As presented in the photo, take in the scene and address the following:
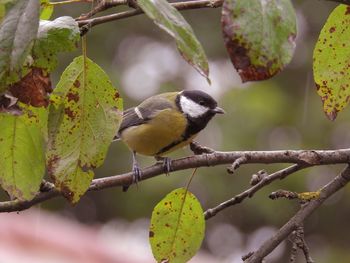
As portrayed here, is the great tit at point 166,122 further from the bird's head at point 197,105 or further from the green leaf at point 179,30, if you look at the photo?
the green leaf at point 179,30

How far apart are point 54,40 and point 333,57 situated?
20.9 inches

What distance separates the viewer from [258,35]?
2.82ft

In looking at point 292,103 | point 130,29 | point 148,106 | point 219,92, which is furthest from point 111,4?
point 130,29

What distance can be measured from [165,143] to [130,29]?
21.8ft

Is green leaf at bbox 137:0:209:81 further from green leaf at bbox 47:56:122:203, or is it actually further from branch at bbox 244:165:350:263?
branch at bbox 244:165:350:263

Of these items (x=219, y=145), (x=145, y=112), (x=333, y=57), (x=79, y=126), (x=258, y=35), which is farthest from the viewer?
(x=219, y=145)

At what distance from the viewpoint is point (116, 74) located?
7.87 metres

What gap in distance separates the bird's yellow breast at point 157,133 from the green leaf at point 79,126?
170 cm

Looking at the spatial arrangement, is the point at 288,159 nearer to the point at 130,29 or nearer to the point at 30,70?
the point at 30,70

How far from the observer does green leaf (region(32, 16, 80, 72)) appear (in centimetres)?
109

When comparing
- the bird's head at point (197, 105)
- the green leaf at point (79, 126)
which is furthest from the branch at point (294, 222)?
the bird's head at point (197, 105)

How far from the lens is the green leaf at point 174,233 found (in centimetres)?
152

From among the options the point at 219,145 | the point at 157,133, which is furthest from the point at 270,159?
the point at 219,145

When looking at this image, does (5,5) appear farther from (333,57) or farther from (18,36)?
(333,57)
